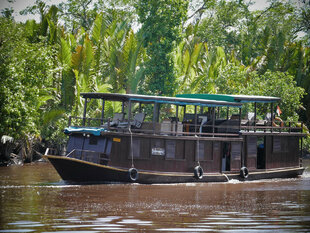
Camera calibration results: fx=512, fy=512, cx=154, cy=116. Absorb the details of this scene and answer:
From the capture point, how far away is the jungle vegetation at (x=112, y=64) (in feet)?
76.0

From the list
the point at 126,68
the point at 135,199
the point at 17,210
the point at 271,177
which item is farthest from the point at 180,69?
the point at 17,210

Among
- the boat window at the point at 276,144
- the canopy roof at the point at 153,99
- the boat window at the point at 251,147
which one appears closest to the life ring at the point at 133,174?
the canopy roof at the point at 153,99

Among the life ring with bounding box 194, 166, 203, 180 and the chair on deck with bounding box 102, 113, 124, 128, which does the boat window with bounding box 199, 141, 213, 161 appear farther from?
the chair on deck with bounding box 102, 113, 124, 128

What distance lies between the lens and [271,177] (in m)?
20.6

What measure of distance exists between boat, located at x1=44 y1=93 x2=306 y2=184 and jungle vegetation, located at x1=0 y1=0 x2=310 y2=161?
581 centimetres

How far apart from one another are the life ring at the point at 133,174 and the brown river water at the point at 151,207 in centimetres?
24

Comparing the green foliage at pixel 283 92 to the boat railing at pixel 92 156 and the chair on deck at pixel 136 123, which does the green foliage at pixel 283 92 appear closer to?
the chair on deck at pixel 136 123

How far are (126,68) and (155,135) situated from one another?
11.1 m

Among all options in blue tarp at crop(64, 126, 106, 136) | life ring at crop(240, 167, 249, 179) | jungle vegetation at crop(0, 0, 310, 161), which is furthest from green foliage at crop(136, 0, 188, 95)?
blue tarp at crop(64, 126, 106, 136)

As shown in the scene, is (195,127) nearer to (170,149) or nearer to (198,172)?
(170,149)

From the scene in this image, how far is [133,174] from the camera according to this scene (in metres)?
16.8

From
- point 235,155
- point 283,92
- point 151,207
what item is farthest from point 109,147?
Answer: point 283,92

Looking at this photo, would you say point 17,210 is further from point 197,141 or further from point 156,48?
point 156,48

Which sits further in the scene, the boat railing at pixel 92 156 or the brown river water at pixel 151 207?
the boat railing at pixel 92 156
